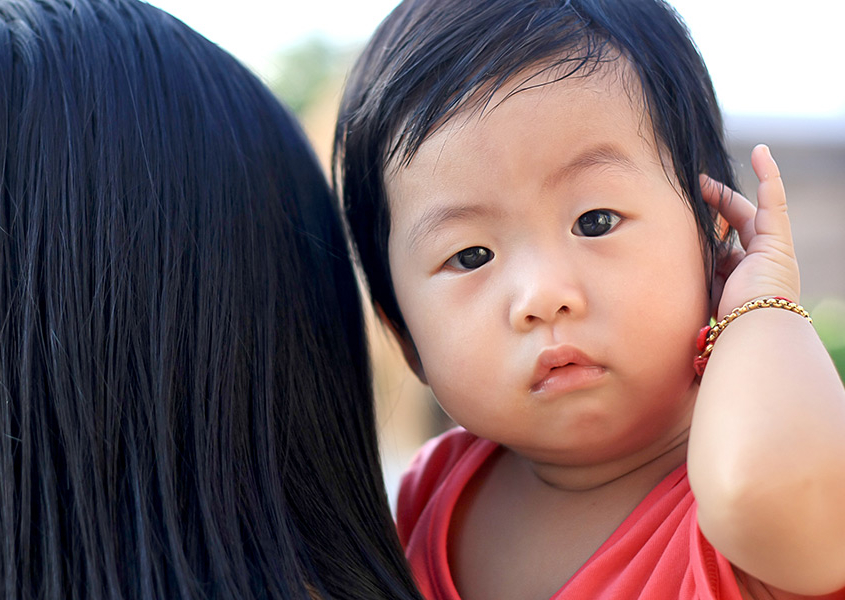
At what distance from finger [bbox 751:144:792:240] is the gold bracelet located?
0.44ft

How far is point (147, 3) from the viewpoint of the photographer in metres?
1.24

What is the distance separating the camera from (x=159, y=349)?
998 mm

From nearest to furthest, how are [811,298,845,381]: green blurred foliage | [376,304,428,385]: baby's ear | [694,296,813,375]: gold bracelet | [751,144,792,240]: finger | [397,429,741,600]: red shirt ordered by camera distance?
[397,429,741,600]: red shirt < [694,296,813,375]: gold bracelet < [751,144,792,240]: finger < [376,304,428,385]: baby's ear < [811,298,845,381]: green blurred foliage

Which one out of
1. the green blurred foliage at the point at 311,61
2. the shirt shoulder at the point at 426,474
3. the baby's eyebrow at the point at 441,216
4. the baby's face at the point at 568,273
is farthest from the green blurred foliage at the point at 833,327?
the green blurred foliage at the point at 311,61

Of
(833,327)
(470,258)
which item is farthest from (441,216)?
(833,327)

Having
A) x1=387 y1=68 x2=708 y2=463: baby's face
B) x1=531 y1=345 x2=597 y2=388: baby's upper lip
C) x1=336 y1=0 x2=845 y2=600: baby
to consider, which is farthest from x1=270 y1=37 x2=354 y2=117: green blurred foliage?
x1=531 y1=345 x2=597 y2=388: baby's upper lip

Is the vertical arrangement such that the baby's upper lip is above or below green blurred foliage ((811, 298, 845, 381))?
below

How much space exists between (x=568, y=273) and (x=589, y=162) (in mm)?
159

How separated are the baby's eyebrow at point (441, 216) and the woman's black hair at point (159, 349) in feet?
0.52

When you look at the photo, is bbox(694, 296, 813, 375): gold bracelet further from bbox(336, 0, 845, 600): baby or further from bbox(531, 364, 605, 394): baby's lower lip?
bbox(531, 364, 605, 394): baby's lower lip

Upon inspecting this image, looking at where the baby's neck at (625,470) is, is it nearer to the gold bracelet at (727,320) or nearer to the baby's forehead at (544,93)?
the gold bracelet at (727,320)

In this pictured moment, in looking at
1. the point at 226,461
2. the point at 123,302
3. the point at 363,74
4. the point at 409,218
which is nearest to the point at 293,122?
the point at 363,74

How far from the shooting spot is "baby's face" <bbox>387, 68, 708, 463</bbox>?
1038 millimetres

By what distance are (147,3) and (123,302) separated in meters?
0.53
